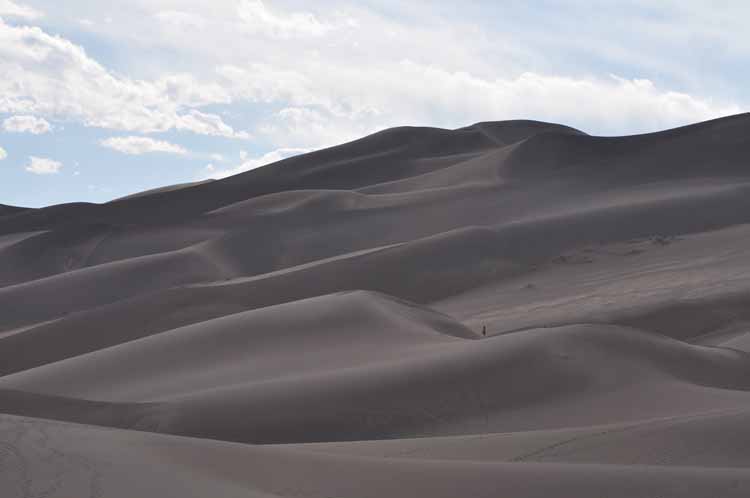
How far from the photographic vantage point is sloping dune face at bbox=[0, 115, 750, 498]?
17.5 ft

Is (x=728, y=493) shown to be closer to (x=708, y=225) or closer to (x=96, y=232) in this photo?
(x=708, y=225)

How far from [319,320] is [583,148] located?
79.5 feet

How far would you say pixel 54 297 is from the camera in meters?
25.3

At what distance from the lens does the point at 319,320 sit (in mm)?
12625

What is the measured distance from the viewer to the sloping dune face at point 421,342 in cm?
534

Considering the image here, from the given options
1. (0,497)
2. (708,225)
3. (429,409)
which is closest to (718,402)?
(429,409)

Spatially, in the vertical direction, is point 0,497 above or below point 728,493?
above

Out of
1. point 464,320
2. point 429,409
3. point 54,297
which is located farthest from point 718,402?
point 54,297

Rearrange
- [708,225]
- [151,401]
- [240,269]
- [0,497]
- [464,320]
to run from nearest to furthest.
Answer: [0,497] < [151,401] < [464,320] < [708,225] < [240,269]

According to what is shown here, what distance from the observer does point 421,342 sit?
1145 cm

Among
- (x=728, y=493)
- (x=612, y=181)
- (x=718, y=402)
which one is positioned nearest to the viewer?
(x=728, y=493)

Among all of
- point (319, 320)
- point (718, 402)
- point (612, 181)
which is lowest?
point (718, 402)

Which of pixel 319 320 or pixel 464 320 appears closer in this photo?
pixel 319 320

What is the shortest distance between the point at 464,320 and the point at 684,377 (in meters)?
7.17
